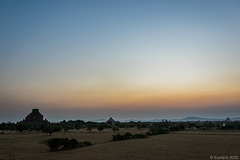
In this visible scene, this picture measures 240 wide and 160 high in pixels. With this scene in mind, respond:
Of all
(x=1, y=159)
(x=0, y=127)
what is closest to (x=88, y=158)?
(x=1, y=159)

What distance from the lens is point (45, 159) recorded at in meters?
25.3

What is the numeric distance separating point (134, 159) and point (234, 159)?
990 cm

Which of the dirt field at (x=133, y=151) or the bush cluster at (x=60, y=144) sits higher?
the bush cluster at (x=60, y=144)

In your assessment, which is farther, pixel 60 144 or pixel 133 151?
pixel 60 144

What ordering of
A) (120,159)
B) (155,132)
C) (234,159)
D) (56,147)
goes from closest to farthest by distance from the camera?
(234,159)
(120,159)
(56,147)
(155,132)

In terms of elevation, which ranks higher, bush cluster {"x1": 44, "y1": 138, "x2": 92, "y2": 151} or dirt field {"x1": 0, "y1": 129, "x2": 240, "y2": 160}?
bush cluster {"x1": 44, "y1": 138, "x2": 92, "y2": 151}

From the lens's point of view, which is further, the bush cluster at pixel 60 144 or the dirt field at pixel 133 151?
the bush cluster at pixel 60 144

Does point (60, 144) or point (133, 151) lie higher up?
point (60, 144)

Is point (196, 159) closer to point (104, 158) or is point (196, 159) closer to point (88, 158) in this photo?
point (104, 158)

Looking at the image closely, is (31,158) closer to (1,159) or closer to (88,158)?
(1,159)

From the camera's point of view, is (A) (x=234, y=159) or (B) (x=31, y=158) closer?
(A) (x=234, y=159)

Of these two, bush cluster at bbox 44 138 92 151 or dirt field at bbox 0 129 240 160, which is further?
bush cluster at bbox 44 138 92 151

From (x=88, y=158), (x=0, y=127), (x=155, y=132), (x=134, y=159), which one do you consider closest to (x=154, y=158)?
(x=134, y=159)

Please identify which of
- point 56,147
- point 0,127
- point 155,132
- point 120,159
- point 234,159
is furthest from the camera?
point 0,127
